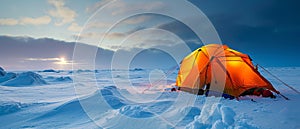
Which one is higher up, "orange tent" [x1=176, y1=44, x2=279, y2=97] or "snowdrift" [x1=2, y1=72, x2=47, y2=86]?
"snowdrift" [x1=2, y1=72, x2=47, y2=86]

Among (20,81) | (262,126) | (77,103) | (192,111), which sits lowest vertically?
(262,126)

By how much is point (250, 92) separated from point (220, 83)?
103 cm

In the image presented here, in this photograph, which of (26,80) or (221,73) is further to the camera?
(26,80)

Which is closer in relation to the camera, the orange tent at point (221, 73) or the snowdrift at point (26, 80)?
the orange tent at point (221, 73)

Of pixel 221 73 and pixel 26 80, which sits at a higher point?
pixel 26 80

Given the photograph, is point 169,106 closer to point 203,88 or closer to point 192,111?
point 192,111

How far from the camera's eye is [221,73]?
6336mm

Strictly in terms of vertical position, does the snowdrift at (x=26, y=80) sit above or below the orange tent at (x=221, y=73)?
above

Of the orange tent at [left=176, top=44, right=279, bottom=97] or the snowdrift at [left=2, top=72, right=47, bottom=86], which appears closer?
the orange tent at [left=176, top=44, right=279, bottom=97]

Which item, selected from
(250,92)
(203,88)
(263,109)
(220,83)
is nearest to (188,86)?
(203,88)

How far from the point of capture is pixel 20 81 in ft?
39.1

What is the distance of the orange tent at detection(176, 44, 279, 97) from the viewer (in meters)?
5.99

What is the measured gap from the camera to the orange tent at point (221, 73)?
599 cm

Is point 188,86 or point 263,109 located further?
point 188,86
